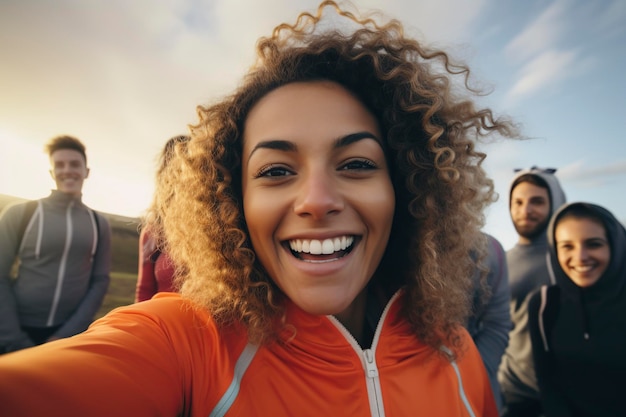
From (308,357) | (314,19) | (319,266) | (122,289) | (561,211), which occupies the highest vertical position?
(314,19)

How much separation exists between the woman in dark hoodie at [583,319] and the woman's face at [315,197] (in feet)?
9.20

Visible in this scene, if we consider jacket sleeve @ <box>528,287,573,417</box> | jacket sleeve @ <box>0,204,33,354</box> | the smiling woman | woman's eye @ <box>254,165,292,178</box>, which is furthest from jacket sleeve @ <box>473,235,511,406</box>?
Result: jacket sleeve @ <box>0,204,33,354</box>

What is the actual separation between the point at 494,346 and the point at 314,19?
269 centimetres

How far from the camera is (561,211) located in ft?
11.3

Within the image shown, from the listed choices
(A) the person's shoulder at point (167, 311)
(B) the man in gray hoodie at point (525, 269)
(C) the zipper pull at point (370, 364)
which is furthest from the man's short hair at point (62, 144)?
(B) the man in gray hoodie at point (525, 269)

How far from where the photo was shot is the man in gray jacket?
319 centimetres

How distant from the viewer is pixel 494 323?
2.83 meters

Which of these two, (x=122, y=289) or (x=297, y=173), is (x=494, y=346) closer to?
(x=297, y=173)

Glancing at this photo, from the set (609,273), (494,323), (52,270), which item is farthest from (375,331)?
(52,270)

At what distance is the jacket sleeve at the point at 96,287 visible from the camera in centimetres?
330

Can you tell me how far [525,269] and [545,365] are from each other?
99cm

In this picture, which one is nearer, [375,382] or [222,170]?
[375,382]

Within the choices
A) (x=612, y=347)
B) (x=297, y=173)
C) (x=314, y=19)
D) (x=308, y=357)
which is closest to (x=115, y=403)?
(x=308, y=357)

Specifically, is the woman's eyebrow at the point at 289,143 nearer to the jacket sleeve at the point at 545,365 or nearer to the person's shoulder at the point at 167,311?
the person's shoulder at the point at 167,311
